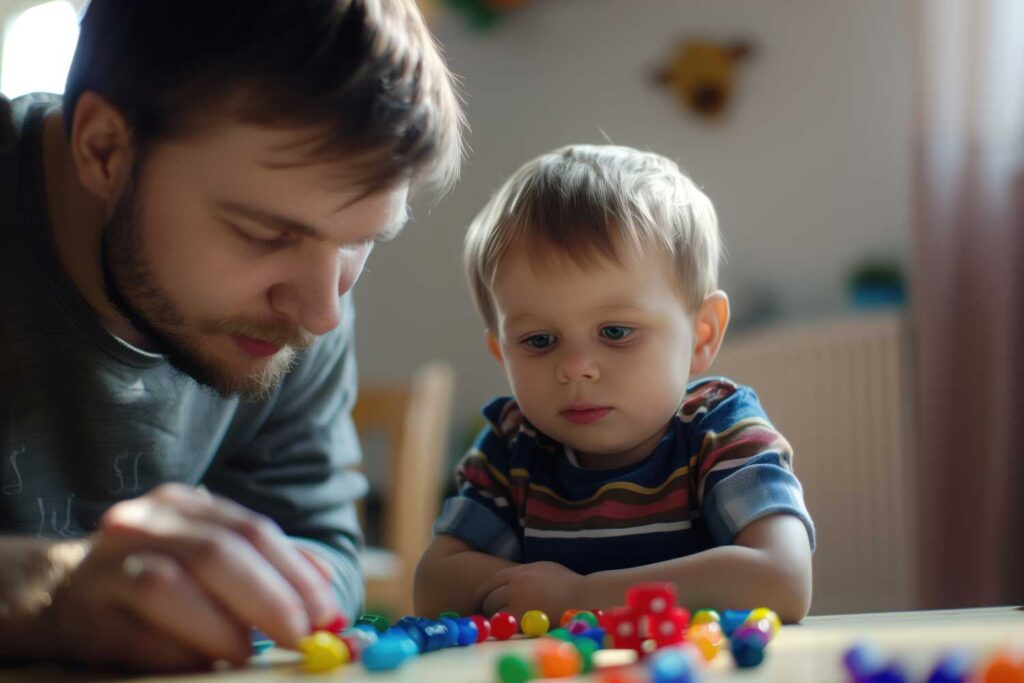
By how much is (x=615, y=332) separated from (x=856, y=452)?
67.5 inches

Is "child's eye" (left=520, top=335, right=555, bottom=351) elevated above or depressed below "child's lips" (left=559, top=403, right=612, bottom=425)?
above

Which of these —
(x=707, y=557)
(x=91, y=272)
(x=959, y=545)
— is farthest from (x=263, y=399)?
(x=959, y=545)

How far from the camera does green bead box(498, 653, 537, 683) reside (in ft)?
1.82

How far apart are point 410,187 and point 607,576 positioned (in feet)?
1.34

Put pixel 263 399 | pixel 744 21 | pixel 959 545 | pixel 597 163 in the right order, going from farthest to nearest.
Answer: pixel 744 21
pixel 959 545
pixel 263 399
pixel 597 163

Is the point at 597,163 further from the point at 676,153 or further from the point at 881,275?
the point at 676,153

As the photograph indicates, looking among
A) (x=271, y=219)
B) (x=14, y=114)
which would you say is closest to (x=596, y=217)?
(x=271, y=219)

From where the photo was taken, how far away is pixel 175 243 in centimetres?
96

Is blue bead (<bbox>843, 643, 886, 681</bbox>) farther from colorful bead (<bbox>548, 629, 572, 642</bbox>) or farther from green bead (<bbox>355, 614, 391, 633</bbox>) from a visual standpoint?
green bead (<bbox>355, 614, 391, 633</bbox>)

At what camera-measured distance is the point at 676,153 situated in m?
3.24

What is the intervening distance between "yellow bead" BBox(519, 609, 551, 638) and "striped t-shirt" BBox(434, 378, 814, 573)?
6.6 inches

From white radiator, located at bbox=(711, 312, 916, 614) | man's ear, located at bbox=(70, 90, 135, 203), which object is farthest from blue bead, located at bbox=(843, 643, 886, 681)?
white radiator, located at bbox=(711, 312, 916, 614)

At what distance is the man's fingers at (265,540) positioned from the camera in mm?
624

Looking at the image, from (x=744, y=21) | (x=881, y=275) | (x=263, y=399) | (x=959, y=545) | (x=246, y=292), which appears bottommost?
(x=959, y=545)
